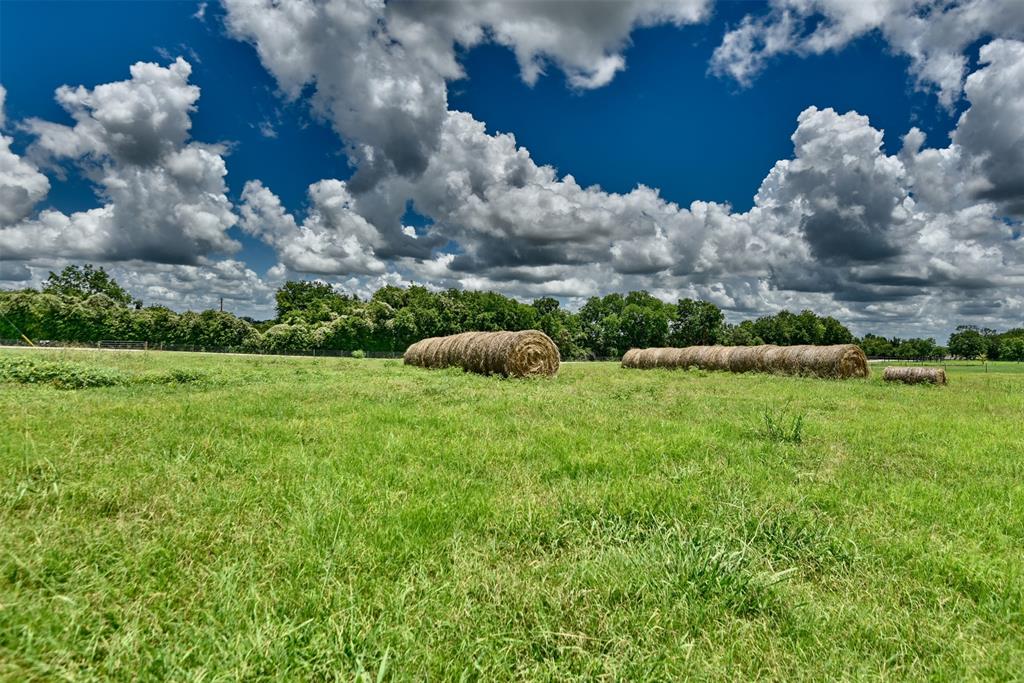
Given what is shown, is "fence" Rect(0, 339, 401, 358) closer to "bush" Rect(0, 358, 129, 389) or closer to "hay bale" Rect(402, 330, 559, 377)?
"hay bale" Rect(402, 330, 559, 377)

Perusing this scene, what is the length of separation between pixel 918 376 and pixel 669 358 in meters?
16.4

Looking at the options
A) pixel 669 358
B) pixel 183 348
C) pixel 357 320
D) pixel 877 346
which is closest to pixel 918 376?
pixel 669 358

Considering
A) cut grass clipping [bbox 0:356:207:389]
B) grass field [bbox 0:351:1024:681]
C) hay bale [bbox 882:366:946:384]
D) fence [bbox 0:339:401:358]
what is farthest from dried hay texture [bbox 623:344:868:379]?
fence [bbox 0:339:401:358]

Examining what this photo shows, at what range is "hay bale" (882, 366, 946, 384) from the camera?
2266cm

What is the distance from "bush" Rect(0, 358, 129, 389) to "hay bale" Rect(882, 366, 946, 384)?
32028 mm

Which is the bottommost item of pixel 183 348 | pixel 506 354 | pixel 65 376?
pixel 183 348

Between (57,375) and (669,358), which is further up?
(669,358)

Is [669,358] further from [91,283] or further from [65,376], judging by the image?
[91,283]

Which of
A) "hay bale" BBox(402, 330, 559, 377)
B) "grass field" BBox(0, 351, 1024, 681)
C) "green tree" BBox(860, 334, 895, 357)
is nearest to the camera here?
"grass field" BBox(0, 351, 1024, 681)

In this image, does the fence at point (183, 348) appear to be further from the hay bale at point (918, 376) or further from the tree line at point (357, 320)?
the hay bale at point (918, 376)

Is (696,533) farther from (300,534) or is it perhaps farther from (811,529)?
(300,534)

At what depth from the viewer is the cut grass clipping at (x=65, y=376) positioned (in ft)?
42.1

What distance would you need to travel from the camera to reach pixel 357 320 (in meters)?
71.9

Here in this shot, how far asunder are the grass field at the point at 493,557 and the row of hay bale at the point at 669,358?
47.3 ft
